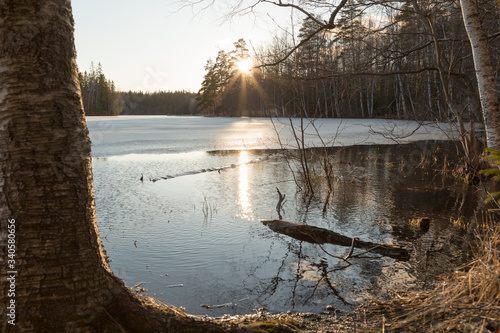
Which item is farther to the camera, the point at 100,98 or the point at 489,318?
the point at 100,98

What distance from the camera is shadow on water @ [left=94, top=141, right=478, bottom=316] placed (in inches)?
141

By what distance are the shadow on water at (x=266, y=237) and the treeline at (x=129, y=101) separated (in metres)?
76.2

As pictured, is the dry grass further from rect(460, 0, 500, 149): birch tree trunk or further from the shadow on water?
rect(460, 0, 500, 149): birch tree trunk

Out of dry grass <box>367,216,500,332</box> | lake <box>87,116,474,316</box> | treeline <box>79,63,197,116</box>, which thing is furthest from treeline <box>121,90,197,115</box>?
dry grass <box>367,216,500,332</box>

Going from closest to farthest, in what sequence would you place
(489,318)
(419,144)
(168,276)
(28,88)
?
(28,88) → (489,318) → (168,276) → (419,144)

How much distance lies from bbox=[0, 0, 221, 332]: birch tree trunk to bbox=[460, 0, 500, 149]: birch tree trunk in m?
5.27

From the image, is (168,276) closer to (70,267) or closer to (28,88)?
(70,267)

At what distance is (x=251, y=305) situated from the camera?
3.31m

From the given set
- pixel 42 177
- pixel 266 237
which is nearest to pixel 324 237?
pixel 266 237

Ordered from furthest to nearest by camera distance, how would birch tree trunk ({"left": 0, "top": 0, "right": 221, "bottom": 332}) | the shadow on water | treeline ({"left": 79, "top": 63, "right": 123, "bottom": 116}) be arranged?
treeline ({"left": 79, "top": 63, "right": 123, "bottom": 116}) < the shadow on water < birch tree trunk ({"left": 0, "top": 0, "right": 221, "bottom": 332})

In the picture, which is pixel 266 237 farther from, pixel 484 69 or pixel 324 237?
pixel 484 69

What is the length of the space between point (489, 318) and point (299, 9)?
16.5 ft

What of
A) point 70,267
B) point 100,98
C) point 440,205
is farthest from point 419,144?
point 100,98

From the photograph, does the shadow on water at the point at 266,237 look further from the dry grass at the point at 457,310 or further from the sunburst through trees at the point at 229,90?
the sunburst through trees at the point at 229,90
